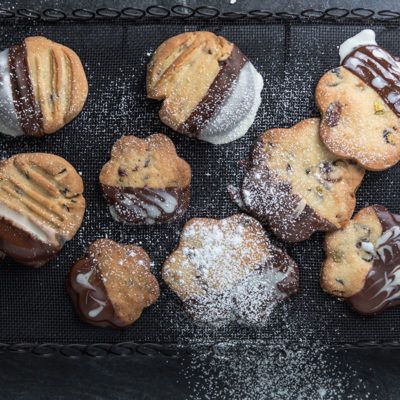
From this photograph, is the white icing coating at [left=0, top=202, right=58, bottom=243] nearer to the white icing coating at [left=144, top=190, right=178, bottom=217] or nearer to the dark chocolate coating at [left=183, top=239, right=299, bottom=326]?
the white icing coating at [left=144, top=190, right=178, bottom=217]

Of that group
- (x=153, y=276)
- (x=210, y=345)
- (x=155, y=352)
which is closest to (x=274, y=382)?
(x=210, y=345)

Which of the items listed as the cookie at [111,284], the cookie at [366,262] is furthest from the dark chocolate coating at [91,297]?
the cookie at [366,262]

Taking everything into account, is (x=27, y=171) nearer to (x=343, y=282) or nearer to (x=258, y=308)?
(x=258, y=308)

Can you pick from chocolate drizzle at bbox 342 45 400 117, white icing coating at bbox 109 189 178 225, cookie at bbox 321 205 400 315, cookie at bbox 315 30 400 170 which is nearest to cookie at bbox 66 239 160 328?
white icing coating at bbox 109 189 178 225

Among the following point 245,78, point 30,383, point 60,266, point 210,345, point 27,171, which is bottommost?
point 30,383

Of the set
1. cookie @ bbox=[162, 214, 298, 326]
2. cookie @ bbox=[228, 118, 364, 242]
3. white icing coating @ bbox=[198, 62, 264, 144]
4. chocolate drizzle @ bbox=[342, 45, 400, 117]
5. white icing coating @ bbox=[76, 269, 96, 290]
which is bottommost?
white icing coating @ bbox=[76, 269, 96, 290]

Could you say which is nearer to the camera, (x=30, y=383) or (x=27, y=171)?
(x=27, y=171)

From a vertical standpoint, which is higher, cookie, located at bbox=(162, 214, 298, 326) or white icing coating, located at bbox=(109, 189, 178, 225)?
white icing coating, located at bbox=(109, 189, 178, 225)
